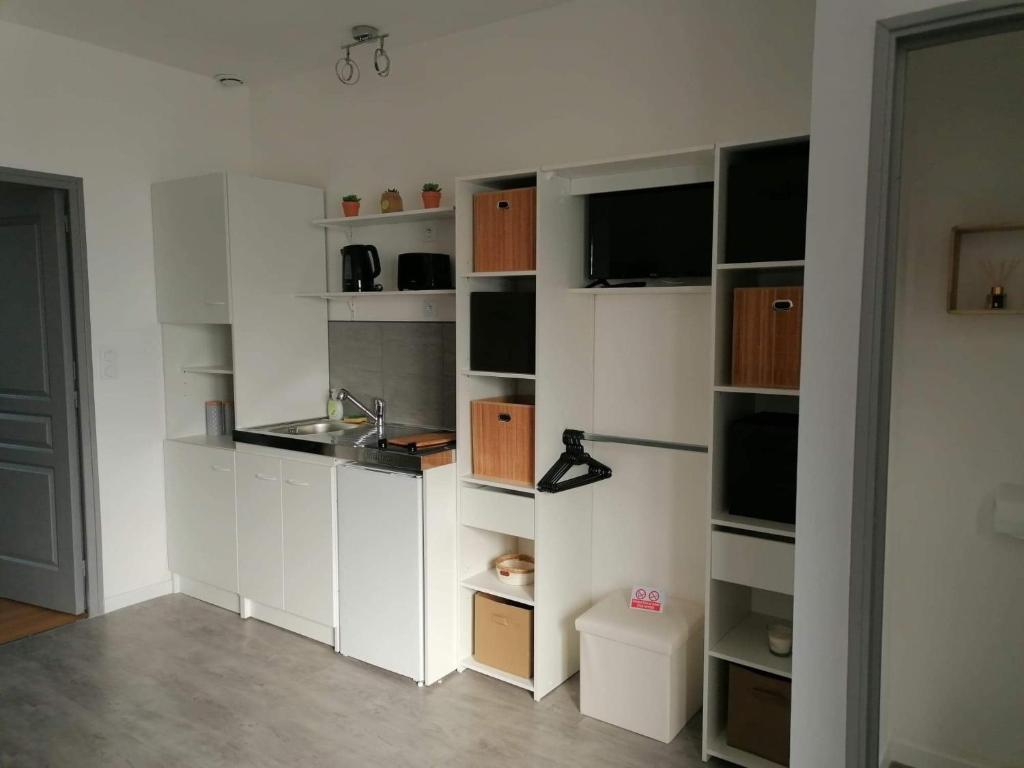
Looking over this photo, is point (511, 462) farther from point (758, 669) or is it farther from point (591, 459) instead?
point (758, 669)

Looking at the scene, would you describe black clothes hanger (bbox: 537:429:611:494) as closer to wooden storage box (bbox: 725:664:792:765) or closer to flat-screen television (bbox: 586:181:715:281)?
flat-screen television (bbox: 586:181:715:281)

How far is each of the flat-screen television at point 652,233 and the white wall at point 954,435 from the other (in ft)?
2.16

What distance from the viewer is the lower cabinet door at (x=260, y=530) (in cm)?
352

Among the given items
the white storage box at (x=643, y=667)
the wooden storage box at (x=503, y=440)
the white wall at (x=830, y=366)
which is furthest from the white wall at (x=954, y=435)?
the wooden storage box at (x=503, y=440)

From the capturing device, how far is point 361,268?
365cm

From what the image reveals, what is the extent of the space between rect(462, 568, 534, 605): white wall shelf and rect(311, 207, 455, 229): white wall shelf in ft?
5.18

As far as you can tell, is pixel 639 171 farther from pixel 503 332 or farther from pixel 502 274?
pixel 503 332

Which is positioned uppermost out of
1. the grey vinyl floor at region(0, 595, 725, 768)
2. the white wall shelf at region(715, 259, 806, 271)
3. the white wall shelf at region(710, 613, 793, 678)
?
the white wall shelf at region(715, 259, 806, 271)

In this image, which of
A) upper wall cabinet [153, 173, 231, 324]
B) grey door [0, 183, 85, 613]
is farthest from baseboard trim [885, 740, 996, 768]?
grey door [0, 183, 85, 613]

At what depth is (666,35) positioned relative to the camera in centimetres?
284

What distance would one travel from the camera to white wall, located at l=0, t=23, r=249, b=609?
352cm

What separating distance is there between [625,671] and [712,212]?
1.69 m

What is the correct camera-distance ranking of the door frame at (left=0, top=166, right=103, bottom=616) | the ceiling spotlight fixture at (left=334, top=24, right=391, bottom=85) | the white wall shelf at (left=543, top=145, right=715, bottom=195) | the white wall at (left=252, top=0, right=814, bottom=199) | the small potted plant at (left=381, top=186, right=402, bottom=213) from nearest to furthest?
the white wall shelf at (left=543, top=145, right=715, bottom=195) < the white wall at (left=252, top=0, right=814, bottom=199) < the ceiling spotlight fixture at (left=334, top=24, right=391, bottom=85) < the small potted plant at (left=381, top=186, right=402, bottom=213) < the door frame at (left=0, top=166, right=103, bottom=616)

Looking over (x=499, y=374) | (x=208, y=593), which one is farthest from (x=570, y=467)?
(x=208, y=593)
